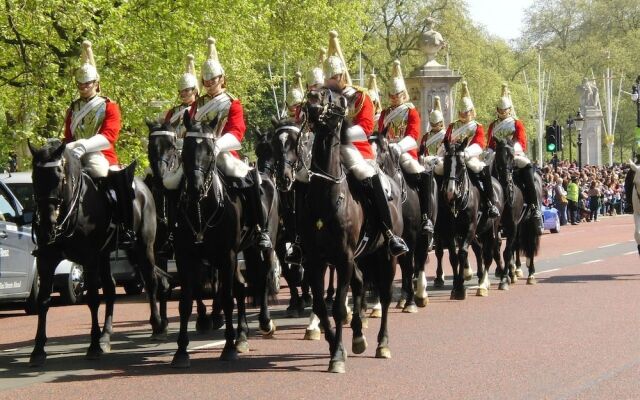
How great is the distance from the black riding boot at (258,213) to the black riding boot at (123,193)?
1.23 meters

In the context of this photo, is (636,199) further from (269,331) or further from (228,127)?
(228,127)

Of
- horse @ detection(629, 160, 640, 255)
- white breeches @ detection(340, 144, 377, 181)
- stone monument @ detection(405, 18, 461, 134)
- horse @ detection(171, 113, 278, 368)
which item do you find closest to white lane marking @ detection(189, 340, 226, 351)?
horse @ detection(171, 113, 278, 368)

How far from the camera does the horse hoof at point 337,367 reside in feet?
34.1

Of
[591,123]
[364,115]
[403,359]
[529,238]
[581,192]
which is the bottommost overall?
[403,359]

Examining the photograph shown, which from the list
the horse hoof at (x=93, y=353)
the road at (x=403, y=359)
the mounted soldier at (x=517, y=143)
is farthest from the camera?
the mounted soldier at (x=517, y=143)

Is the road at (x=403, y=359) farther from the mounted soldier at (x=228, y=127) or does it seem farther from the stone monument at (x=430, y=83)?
the stone monument at (x=430, y=83)

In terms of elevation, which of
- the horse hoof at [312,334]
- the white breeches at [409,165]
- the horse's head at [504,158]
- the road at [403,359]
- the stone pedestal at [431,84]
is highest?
the stone pedestal at [431,84]

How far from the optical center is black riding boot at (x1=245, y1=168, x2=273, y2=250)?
1245 cm

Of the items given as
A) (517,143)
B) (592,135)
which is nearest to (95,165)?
(517,143)

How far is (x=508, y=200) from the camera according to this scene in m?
20.0

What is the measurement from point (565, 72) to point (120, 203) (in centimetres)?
9209

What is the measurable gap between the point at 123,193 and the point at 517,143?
9517 mm

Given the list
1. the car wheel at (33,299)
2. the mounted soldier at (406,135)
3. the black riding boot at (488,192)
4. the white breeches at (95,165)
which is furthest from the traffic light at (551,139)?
the white breeches at (95,165)

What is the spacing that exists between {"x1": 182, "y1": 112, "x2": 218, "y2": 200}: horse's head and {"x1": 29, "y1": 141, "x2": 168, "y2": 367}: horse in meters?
1.14
